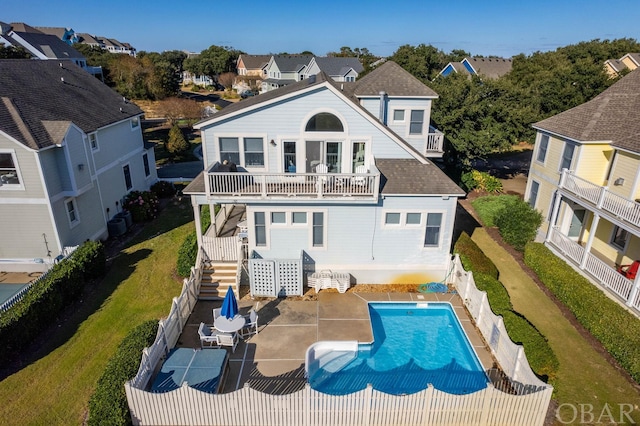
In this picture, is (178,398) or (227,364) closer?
(178,398)

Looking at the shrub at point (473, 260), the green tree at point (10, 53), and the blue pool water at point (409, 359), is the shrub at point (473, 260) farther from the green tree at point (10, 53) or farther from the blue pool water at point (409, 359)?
the green tree at point (10, 53)

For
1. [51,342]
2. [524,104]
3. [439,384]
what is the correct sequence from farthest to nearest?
[524,104] → [51,342] → [439,384]

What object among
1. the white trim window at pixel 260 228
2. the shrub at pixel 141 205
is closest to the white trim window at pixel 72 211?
the shrub at pixel 141 205

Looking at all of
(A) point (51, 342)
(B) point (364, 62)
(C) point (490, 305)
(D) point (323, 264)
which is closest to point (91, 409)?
(A) point (51, 342)

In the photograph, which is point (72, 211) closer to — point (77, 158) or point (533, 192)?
point (77, 158)

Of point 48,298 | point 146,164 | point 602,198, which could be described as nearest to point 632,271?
point 602,198

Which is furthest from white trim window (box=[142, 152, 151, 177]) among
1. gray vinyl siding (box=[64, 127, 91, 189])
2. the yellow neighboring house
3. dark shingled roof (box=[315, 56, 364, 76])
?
dark shingled roof (box=[315, 56, 364, 76])

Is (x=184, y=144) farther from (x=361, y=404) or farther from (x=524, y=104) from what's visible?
(x=361, y=404)

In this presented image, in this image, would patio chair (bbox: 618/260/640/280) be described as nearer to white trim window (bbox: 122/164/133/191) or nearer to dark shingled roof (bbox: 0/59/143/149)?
dark shingled roof (bbox: 0/59/143/149)
